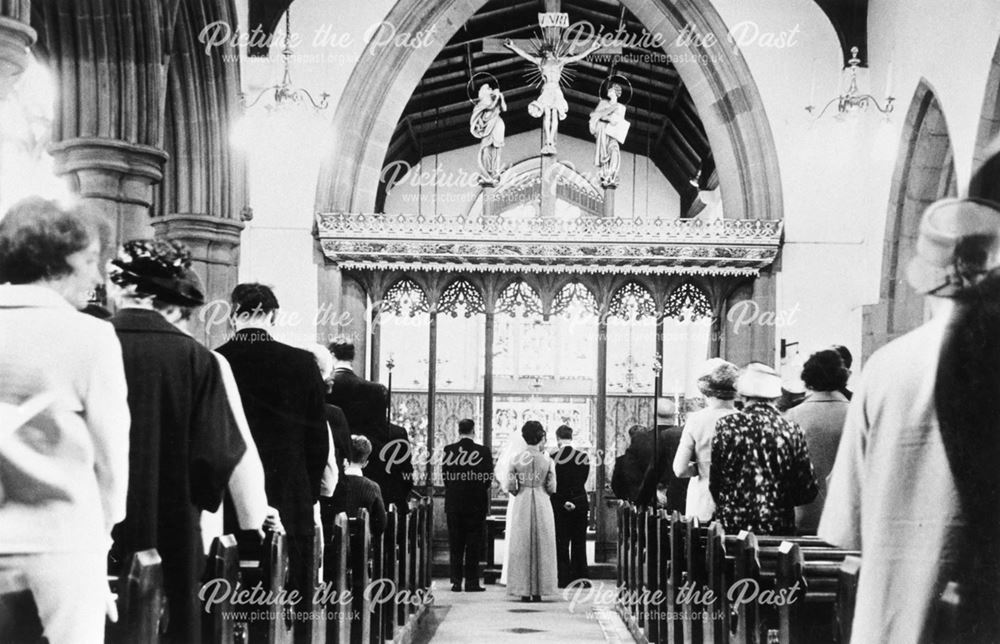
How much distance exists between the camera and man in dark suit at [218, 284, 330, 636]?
391cm

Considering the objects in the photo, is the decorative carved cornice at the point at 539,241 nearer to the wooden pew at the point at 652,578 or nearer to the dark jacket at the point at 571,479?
the dark jacket at the point at 571,479

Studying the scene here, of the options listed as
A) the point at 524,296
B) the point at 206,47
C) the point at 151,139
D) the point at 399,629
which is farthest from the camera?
the point at 524,296

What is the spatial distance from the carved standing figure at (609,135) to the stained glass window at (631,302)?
1.14 meters

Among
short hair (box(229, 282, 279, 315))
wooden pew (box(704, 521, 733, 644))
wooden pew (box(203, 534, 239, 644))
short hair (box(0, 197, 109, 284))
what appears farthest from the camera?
wooden pew (box(704, 521, 733, 644))

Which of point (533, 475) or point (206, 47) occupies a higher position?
Result: point (206, 47)

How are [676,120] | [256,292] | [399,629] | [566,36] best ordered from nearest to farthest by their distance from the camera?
1. [256,292]
2. [399,629]
3. [566,36]
4. [676,120]

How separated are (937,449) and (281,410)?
2.46 meters

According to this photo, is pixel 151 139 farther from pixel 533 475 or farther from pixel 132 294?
pixel 132 294

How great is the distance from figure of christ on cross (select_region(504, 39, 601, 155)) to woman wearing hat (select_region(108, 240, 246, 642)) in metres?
8.52

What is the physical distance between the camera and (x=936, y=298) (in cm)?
185

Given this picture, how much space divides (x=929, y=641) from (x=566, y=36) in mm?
10258

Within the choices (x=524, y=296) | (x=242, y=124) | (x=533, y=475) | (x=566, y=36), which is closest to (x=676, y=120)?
(x=566, y=36)

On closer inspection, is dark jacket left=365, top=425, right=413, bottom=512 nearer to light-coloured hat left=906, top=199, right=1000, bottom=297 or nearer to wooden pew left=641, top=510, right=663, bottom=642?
wooden pew left=641, top=510, right=663, bottom=642

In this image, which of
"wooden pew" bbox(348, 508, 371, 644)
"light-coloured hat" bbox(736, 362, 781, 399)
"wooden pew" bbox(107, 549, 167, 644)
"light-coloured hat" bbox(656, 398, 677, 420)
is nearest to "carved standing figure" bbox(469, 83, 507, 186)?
"light-coloured hat" bbox(656, 398, 677, 420)
